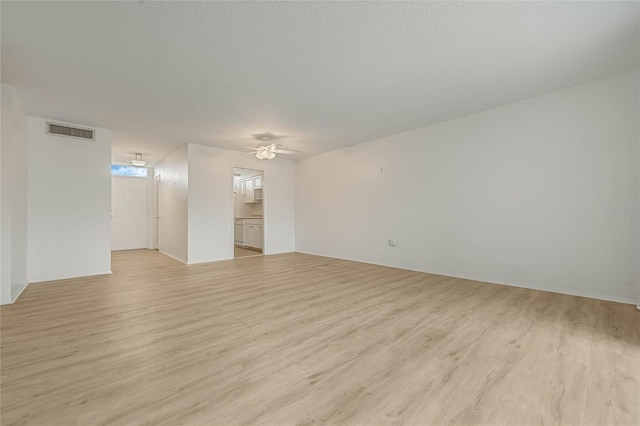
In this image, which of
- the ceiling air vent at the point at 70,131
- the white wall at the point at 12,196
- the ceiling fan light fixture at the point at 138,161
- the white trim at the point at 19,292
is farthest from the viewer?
the ceiling fan light fixture at the point at 138,161

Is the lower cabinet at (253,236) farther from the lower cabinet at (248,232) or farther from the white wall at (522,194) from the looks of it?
the white wall at (522,194)

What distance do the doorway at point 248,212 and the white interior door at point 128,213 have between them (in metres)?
2.87

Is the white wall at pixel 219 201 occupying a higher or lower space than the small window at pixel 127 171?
lower

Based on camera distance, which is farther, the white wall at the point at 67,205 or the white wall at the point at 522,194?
the white wall at the point at 67,205

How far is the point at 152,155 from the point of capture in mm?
6969

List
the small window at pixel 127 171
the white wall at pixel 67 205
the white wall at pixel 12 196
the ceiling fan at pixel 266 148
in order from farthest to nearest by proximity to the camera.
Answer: the small window at pixel 127 171 < the ceiling fan at pixel 266 148 < the white wall at pixel 67 205 < the white wall at pixel 12 196

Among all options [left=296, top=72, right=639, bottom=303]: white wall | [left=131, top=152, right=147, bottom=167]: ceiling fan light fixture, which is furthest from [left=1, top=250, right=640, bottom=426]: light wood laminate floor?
[left=131, top=152, right=147, bottom=167]: ceiling fan light fixture

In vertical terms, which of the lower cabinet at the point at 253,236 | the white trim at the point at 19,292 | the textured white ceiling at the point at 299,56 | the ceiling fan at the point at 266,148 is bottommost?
the white trim at the point at 19,292

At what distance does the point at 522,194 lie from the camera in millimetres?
3760

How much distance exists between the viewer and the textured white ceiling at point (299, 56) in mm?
2076

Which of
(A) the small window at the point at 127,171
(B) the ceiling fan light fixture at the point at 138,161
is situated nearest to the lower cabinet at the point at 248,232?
(B) the ceiling fan light fixture at the point at 138,161

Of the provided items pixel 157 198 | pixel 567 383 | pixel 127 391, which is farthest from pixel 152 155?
pixel 567 383

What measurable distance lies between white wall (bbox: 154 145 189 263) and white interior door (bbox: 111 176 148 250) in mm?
1139

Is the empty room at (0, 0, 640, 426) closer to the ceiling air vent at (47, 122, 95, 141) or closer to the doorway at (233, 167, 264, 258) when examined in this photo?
the ceiling air vent at (47, 122, 95, 141)
